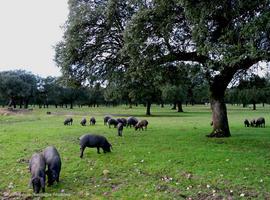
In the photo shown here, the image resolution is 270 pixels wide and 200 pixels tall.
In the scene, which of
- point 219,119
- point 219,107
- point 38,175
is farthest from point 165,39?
point 38,175

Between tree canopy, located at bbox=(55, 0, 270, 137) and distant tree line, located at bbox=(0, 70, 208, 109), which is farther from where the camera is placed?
distant tree line, located at bbox=(0, 70, 208, 109)

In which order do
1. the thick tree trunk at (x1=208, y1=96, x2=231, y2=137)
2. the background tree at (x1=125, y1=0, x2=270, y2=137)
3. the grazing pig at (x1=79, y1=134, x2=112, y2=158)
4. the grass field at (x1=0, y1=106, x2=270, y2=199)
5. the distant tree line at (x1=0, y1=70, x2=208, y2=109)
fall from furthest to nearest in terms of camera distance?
the distant tree line at (x1=0, y1=70, x2=208, y2=109) → the thick tree trunk at (x1=208, y1=96, x2=231, y2=137) → the grazing pig at (x1=79, y1=134, x2=112, y2=158) → the background tree at (x1=125, y1=0, x2=270, y2=137) → the grass field at (x1=0, y1=106, x2=270, y2=199)

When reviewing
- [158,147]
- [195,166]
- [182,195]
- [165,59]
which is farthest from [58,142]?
[182,195]

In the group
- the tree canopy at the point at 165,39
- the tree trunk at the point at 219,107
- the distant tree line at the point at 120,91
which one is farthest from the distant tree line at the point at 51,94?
the tree trunk at the point at 219,107

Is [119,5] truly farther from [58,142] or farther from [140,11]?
[58,142]

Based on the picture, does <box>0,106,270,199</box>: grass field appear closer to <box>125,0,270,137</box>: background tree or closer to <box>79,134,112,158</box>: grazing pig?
<box>79,134,112,158</box>: grazing pig

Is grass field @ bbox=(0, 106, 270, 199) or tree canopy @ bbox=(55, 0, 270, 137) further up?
tree canopy @ bbox=(55, 0, 270, 137)

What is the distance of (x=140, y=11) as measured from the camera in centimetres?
1820

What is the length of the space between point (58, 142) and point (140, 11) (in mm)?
9880

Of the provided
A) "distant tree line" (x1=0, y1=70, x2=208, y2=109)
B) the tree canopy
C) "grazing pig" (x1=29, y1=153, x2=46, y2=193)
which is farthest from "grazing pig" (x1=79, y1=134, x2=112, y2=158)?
"distant tree line" (x1=0, y1=70, x2=208, y2=109)

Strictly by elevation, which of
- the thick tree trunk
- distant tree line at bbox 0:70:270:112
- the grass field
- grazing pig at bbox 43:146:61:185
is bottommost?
the grass field

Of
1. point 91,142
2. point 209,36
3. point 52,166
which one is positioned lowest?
point 52,166

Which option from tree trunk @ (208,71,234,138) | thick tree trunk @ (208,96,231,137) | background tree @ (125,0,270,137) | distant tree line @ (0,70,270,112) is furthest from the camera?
distant tree line @ (0,70,270,112)

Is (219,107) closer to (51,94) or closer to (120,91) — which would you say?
(120,91)
